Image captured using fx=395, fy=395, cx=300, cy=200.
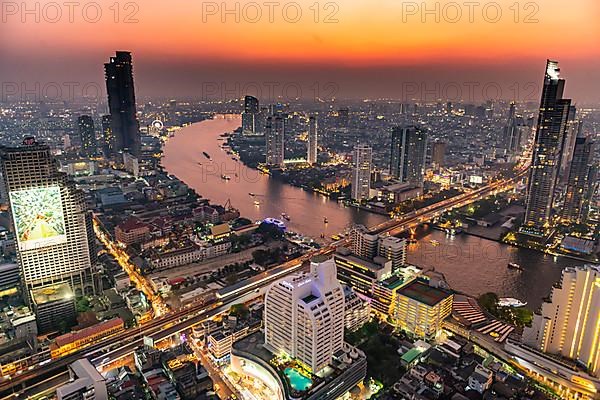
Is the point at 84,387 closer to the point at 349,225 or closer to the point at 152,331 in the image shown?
the point at 152,331

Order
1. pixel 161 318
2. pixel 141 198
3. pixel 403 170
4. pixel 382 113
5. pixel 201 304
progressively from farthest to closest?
pixel 382 113
pixel 403 170
pixel 141 198
pixel 201 304
pixel 161 318

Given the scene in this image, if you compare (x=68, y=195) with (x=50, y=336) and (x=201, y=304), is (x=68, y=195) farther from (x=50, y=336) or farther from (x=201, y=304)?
(x=201, y=304)

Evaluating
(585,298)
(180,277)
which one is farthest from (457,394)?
(180,277)

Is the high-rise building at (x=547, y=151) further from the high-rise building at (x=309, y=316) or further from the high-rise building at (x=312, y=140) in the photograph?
the high-rise building at (x=312, y=140)

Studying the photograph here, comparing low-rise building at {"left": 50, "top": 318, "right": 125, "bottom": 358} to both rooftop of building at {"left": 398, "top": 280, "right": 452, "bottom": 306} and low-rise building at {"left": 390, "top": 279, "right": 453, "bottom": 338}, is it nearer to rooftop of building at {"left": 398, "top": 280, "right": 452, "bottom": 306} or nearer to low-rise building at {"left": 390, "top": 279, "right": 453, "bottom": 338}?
low-rise building at {"left": 390, "top": 279, "right": 453, "bottom": 338}

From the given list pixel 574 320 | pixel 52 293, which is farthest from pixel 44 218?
pixel 574 320
